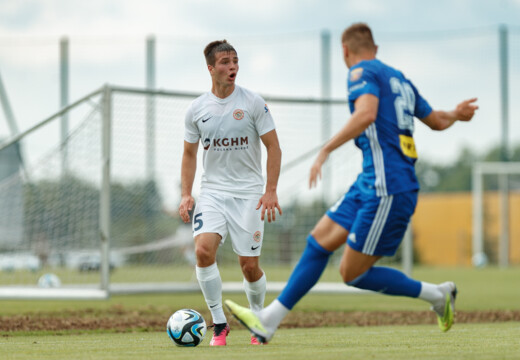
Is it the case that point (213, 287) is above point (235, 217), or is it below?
below

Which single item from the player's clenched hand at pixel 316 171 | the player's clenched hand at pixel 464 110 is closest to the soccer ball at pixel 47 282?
the player's clenched hand at pixel 464 110

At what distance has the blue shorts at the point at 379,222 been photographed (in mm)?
5684

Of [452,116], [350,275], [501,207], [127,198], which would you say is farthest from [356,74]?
[501,207]

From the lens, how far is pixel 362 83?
18.9 feet

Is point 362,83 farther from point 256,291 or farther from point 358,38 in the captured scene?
point 256,291

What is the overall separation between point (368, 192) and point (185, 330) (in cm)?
180

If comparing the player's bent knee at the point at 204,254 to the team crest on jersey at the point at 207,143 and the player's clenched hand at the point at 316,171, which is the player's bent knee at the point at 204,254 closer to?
the team crest on jersey at the point at 207,143

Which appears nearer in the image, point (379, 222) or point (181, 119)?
point (379, 222)

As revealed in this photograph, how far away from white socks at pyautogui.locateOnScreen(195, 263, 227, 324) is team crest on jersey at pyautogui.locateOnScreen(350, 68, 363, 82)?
193cm

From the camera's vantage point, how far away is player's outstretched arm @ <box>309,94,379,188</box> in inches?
216

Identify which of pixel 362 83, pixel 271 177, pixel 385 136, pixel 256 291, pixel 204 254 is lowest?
Answer: pixel 256 291

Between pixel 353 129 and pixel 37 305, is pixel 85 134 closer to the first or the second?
pixel 37 305

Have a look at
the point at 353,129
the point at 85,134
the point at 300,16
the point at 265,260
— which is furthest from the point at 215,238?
the point at 300,16

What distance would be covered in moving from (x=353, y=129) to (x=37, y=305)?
7646 mm
